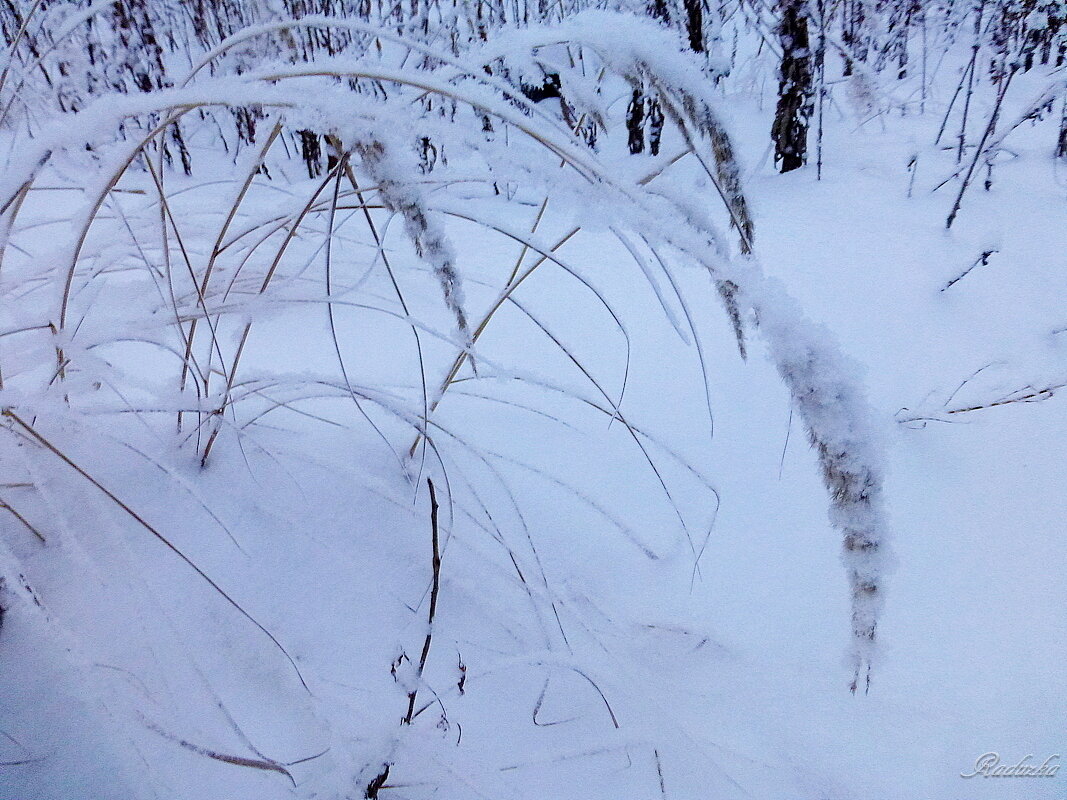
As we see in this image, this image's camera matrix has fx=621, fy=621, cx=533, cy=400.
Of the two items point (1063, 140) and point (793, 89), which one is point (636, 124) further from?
point (1063, 140)

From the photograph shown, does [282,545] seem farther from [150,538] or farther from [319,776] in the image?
[319,776]

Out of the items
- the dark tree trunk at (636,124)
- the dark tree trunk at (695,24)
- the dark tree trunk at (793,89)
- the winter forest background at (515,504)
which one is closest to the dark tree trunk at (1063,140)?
the dark tree trunk at (793,89)

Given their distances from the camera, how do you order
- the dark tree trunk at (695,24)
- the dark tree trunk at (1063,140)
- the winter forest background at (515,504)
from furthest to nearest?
the dark tree trunk at (695,24)
the dark tree trunk at (1063,140)
the winter forest background at (515,504)

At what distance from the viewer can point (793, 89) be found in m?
1.58

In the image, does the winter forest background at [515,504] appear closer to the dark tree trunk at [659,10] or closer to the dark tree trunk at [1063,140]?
the dark tree trunk at [1063,140]

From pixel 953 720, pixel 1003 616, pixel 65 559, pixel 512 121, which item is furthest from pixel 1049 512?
pixel 65 559

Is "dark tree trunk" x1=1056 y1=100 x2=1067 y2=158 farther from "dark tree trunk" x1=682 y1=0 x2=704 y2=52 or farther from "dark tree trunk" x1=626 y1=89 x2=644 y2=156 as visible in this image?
"dark tree trunk" x1=626 y1=89 x2=644 y2=156

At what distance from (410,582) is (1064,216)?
56.7 inches

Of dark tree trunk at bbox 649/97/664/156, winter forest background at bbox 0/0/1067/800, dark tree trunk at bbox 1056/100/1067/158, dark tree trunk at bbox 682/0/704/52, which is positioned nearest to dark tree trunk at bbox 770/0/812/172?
dark tree trunk at bbox 682/0/704/52

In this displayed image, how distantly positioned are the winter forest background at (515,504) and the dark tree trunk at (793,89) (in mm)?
751

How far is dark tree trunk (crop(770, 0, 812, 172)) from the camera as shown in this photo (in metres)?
1.53

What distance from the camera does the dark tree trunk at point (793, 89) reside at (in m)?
1.53

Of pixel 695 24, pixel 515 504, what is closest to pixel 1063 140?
pixel 695 24

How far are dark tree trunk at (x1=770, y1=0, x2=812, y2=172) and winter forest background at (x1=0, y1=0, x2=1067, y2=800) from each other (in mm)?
751
